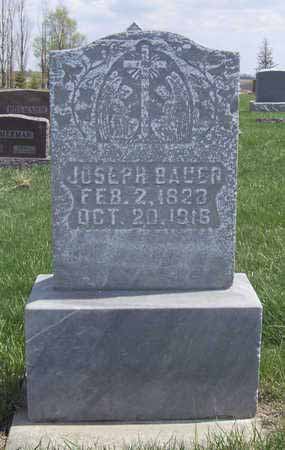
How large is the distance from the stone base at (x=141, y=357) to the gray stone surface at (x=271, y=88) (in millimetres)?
18556

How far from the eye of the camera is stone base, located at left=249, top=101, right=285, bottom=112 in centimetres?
1848

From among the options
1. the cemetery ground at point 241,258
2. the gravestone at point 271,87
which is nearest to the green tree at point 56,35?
the gravestone at point 271,87

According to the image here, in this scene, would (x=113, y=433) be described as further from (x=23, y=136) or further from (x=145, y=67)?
(x=23, y=136)

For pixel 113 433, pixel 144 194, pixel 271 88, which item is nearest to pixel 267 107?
pixel 271 88

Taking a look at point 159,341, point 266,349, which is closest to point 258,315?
point 159,341

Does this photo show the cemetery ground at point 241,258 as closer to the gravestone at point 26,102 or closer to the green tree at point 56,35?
the gravestone at point 26,102

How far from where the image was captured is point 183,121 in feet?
8.46

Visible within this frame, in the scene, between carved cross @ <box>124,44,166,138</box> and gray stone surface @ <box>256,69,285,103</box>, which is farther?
gray stone surface @ <box>256,69,285,103</box>

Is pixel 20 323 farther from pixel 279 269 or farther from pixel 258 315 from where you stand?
pixel 279 269

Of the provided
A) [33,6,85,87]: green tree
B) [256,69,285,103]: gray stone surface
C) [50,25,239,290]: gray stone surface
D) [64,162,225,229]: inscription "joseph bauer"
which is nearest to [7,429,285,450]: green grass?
[50,25,239,290]: gray stone surface

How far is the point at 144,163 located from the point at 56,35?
3580 centimetres

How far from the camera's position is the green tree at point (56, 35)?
34.5 meters

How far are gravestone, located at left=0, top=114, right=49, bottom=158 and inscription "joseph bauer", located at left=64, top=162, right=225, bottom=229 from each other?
6.80 meters

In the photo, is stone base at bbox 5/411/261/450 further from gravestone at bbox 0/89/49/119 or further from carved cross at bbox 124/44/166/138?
gravestone at bbox 0/89/49/119
